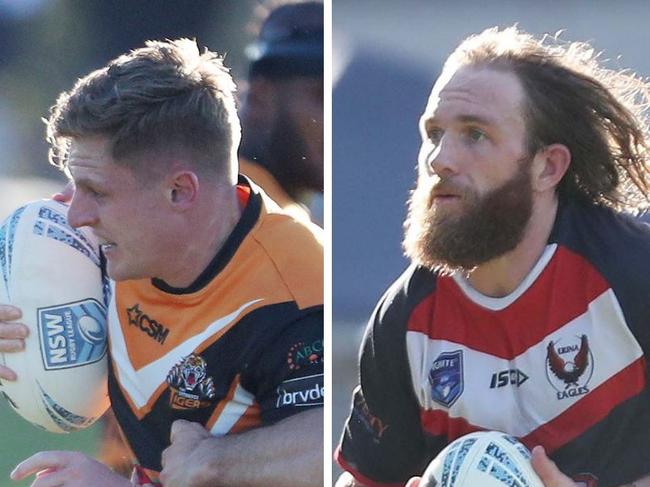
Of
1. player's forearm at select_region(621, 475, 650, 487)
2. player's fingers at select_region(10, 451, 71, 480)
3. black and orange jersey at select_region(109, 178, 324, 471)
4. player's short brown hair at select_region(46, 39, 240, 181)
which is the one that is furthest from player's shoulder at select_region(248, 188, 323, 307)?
player's forearm at select_region(621, 475, 650, 487)

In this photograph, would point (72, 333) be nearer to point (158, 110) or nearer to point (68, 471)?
point (68, 471)

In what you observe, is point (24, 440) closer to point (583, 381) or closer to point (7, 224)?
point (7, 224)

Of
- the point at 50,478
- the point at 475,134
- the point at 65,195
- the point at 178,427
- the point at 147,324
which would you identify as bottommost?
the point at 50,478

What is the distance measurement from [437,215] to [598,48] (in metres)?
0.48

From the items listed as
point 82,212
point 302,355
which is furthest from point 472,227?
point 82,212

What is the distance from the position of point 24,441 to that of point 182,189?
0.68 m

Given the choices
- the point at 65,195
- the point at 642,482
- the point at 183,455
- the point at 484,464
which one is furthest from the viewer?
the point at 65,195

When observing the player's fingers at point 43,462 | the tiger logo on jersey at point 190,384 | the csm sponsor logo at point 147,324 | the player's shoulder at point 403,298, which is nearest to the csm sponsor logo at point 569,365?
the player's shoulder at point 403,298

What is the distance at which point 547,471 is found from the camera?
85.7 inches

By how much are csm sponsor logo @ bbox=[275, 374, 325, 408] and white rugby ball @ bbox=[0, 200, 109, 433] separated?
1.35 feet

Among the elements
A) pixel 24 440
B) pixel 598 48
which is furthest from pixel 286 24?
pixel 24 440

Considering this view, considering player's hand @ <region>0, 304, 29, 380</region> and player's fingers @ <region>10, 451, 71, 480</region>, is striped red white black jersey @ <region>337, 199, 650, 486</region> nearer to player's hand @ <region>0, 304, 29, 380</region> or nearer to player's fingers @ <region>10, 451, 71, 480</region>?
player's fingers @ <region>10, 451, 71, 480</region>

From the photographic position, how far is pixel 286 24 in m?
2.48

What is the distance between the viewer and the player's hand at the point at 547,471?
7.14 ft
